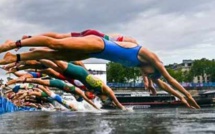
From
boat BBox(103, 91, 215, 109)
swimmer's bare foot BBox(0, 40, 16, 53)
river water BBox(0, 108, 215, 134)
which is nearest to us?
river water BBox(0, 108, 215, 134)

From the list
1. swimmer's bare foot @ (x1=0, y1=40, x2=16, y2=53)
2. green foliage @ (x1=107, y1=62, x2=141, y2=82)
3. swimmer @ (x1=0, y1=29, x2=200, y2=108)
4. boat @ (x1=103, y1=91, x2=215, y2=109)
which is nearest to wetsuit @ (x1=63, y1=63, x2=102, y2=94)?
swimmer @ (x1=0, y1=29, x2=200, y2=108)

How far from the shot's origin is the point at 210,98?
98.6 metres

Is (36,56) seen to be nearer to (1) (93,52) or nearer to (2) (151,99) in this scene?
(1) (93,52)

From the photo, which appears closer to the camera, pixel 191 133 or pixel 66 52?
pixel 191 133

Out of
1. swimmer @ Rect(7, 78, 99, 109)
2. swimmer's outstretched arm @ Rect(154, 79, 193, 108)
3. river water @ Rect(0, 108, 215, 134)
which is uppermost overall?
swimmer @ Rect(7, 78, 99, 109)

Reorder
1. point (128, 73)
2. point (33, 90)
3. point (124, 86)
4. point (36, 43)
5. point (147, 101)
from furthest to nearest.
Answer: point (128, 73), point (124, 86), point (147, 101), point (33, 90), point (36, 43)

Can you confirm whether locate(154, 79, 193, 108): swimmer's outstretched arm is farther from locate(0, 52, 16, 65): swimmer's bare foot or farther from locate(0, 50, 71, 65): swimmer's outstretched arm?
locate(0, 52, 16, 65): swimmer's bare foot

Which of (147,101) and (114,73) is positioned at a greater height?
(114,73)

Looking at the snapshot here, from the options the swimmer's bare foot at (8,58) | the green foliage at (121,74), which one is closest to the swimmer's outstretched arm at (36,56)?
the swimmer's bare foot at (8,58)

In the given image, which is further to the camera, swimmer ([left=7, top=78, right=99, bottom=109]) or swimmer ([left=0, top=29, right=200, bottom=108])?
swimmer ([left=7, top=78, right=99, bottom=109])

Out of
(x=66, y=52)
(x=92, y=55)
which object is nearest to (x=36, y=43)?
(x=66, y=52)

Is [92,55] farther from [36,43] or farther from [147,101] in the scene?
[147,101]

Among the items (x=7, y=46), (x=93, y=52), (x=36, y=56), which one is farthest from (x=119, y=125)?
(x=7, y=46)

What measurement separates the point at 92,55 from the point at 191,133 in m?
4.05
